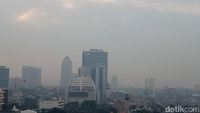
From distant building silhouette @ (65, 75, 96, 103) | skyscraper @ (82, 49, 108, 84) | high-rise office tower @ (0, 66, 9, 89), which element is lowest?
distant building silhouette @ (65, 75, 96, 103)

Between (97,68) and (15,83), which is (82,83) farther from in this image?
(15,83)

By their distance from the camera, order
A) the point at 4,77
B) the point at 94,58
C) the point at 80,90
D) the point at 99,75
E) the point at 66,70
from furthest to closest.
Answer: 1. the point at 66,70
2. the point at 94,58
3. the point at 99,75
4. the point at 4,77
5. the point at 80,90

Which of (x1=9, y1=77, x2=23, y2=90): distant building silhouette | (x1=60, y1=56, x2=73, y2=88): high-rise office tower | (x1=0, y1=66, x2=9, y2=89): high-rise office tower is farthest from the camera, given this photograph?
(x1=60, y1=56, x2=73, y2=88): high-rise office tower

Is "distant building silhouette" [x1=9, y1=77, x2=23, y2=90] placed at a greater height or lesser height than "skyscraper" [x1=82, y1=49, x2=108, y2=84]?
lesser

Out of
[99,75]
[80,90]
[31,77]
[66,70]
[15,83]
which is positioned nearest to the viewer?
[80,90]

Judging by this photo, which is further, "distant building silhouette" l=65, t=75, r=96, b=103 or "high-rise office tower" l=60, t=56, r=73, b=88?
"high-rise office tower" l=60, t=56, r=73, b=88

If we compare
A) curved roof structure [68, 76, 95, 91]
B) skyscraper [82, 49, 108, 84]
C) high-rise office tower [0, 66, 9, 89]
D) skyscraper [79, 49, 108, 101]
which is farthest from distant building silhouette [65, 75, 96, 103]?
skyscraper [82, 49, 108, 84]

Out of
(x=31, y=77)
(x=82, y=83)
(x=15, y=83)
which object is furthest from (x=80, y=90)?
(x=31, y=77)

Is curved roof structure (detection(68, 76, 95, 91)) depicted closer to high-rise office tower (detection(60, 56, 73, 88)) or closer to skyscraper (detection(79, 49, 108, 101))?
skyscraper (detection(79, 49, 108, 101))

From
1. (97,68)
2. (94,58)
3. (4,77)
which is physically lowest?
(4,77)

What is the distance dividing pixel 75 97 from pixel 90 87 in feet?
8.82

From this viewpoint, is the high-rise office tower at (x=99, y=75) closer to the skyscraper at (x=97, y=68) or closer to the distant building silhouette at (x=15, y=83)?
the skyscraper at (x=97, y=68)

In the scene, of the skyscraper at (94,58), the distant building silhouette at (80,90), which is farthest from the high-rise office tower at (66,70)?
the distant building silhouette at (80,90)

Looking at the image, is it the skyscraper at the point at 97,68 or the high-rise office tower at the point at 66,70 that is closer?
the skyscraper at the point at 97,68
